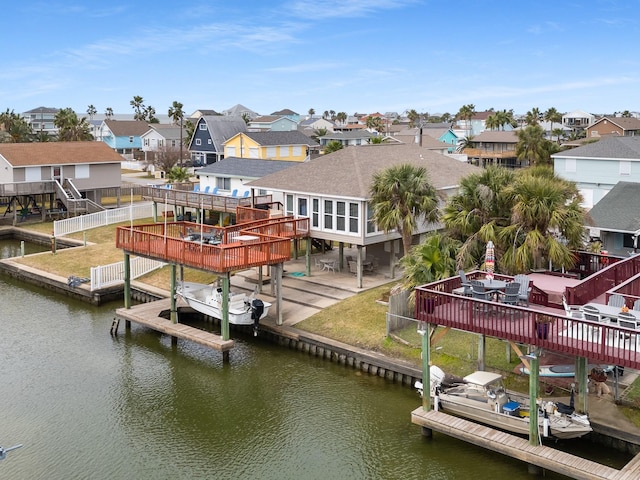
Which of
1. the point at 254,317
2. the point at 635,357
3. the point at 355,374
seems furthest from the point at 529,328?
the point at 254,317

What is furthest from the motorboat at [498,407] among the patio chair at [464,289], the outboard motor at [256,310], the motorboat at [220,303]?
the motorboat at [220,303]

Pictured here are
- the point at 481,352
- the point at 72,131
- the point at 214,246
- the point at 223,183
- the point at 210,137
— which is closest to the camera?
the point at 481,352

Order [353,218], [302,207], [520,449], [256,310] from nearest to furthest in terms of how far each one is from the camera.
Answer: [520,449] < [256,310] < [353,218] < [302,207]

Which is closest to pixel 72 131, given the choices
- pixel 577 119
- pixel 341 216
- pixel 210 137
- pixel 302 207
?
pixel 210 137

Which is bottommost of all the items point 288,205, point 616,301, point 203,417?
point 203,417

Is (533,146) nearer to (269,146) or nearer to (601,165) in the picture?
(269,146)

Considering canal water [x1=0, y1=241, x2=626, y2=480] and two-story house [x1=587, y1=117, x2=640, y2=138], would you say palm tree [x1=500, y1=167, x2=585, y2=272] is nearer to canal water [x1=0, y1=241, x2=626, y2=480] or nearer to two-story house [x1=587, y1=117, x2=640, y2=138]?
canal water [x1=0, y1=241, x2=626, y2=480]

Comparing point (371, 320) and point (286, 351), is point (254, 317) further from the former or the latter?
point (371, 320)
